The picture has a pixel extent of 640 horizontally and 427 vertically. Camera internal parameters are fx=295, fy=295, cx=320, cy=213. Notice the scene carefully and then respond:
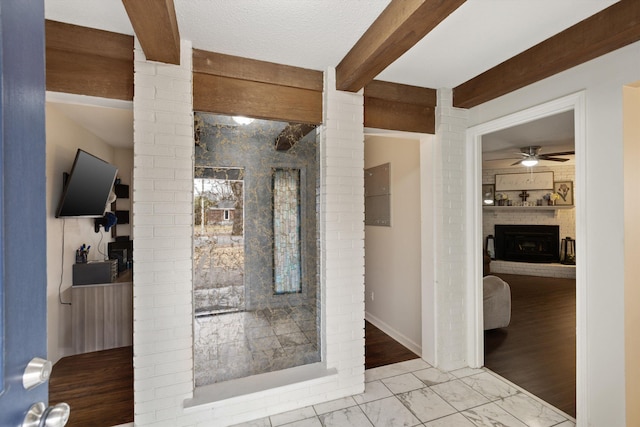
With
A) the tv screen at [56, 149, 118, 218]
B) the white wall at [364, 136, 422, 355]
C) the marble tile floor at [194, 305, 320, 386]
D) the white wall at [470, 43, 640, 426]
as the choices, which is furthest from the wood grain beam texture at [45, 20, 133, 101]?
the white wall at [470, 43, 640, 426]

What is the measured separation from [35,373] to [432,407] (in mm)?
2446

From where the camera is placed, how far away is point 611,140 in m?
1.83

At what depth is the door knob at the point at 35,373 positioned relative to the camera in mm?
599

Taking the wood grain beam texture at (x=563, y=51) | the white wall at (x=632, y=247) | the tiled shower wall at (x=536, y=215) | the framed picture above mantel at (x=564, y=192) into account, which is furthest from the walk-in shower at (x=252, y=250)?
the framed picture above mantel at (x=564, y=192)

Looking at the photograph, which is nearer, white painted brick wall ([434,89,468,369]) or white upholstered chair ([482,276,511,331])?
white painted brick wall ([434,89,468,369])

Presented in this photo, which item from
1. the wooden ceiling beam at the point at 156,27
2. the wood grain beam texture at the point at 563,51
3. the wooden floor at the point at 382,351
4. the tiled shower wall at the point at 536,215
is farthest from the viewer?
the tiled shower wall at the point at 536,215

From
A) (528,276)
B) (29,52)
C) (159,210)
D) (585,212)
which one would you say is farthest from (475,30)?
(528,276)

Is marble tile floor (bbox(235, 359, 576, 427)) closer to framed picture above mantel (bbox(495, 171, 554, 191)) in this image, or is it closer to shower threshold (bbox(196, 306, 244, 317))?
shower threshold (bbox(196, 306, 244, 317))

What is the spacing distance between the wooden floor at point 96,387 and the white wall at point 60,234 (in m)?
0.28

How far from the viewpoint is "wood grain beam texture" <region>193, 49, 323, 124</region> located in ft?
6.92

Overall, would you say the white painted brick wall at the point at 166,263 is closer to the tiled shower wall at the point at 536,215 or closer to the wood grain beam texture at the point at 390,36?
the wood grain beam texture at the point at 390,36

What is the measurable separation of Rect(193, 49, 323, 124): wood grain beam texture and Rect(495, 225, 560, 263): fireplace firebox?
279 inches

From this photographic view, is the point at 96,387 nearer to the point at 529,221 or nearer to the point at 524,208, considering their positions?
the point at 524,208

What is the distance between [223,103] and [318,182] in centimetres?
93
